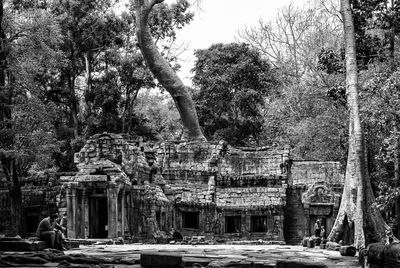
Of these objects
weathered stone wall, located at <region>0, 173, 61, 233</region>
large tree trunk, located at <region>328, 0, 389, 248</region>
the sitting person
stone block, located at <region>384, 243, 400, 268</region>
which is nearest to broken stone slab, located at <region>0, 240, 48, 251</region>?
the sitting person

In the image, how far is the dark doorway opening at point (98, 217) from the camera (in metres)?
26.3

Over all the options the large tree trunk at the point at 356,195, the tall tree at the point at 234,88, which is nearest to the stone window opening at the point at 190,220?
the large tree trunk at the point at 356,195

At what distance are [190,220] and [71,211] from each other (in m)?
7.47

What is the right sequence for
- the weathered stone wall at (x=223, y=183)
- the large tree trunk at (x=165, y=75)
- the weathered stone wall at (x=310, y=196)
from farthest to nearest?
the large tree trunk at (x=165, y=75) → the weathered stone wall at (x=223, y=183) → the weathered stone wall at (x=310, y=196)

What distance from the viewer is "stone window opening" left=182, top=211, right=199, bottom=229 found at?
102 ft

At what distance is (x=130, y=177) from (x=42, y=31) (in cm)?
764

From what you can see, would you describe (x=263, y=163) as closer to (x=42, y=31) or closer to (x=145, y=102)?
(x=42, y=31)

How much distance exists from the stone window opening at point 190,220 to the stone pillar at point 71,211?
703 cm

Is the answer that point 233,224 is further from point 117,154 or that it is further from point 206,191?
Answer: point 117,154

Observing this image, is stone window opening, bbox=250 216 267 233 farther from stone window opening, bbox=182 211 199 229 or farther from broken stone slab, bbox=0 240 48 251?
broken stone slab, bbox=0 240 48 251

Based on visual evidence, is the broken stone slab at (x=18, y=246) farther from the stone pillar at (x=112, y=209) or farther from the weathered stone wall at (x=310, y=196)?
the weathered stone wall at (x=310, y=196)

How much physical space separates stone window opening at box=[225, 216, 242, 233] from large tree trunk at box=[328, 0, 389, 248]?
9.97 m

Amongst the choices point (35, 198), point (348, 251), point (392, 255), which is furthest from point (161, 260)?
point (35, 198)

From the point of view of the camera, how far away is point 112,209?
2564 centimetres
